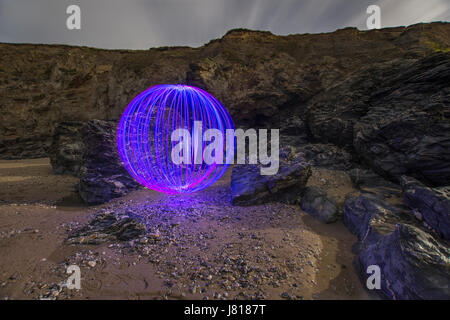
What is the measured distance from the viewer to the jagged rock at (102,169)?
508 cm

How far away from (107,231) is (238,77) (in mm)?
11565

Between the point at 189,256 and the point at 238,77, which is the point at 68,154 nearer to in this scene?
the point at 189,256

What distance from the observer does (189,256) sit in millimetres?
2855

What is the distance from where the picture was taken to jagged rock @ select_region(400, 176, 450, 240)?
2686mm

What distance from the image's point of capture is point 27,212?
4262 millimetres

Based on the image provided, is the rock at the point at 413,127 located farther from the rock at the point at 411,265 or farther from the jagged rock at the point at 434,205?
the rock at the point at 411,265

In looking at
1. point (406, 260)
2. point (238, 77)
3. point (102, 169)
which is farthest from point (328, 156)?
point (238, 77)

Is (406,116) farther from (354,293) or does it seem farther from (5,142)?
(5,142)

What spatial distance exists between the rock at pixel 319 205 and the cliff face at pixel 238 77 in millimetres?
3845

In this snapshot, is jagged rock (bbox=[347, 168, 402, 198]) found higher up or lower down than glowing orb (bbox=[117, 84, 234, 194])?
lower down

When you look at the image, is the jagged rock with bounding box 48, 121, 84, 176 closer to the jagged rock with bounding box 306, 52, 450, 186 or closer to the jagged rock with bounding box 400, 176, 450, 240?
the jagged rock with bounding box 400, 176, 450, 240

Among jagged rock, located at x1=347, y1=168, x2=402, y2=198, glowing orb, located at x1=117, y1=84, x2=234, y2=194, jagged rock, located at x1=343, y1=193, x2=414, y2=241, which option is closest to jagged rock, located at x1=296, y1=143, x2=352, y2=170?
jagged rock, located at x1=347, y1=168, x2=402, y2=198

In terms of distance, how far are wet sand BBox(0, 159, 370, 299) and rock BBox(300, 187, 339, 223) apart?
0.16 metres

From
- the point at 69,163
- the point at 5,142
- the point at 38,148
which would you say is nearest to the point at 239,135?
the point at 69,163
